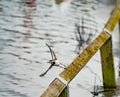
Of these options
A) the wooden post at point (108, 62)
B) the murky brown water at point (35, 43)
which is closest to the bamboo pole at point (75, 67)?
the wooden post at point (108, 62)

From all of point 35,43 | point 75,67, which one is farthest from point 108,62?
point 35,43

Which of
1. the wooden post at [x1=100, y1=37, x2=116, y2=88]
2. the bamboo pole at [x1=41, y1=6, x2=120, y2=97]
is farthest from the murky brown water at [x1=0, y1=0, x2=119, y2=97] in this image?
the bamboo pole at [x1=41, y1=6, x2=120, y2=97]

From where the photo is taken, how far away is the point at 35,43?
12.3m

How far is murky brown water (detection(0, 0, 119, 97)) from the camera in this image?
838 cm

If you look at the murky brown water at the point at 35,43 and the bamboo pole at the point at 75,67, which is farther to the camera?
the murky brown water at the point at 35,43

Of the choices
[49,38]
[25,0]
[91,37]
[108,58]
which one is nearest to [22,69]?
[108,58]

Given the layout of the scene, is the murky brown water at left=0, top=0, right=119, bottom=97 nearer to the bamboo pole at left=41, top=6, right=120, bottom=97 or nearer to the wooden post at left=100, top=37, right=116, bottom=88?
the wooden post at left=100, top=37, right=116, bottom=88

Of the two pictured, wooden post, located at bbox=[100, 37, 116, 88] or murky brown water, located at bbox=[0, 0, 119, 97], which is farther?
murky brown water, located at bbox=[0, 0, 119, 97]

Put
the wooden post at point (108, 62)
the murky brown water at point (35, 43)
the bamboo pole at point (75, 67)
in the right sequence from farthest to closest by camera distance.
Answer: the murky brown water at point (35, 43)
the wooden post at point (108, 62)
the bamboo pole at point (75, 67)

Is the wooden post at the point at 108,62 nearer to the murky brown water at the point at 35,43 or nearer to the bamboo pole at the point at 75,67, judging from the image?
the bamboo pole at the point at 75,67

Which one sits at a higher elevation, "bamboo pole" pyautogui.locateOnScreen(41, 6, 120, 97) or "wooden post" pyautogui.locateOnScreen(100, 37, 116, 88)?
"bamboo pole" pyautogui.locateOnScreen(41, 6, 120, 97)

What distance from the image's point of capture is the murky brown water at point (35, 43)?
8.38m

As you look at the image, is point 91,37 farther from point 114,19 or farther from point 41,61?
point 114,19

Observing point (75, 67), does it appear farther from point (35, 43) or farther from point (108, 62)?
point (35, 43)
